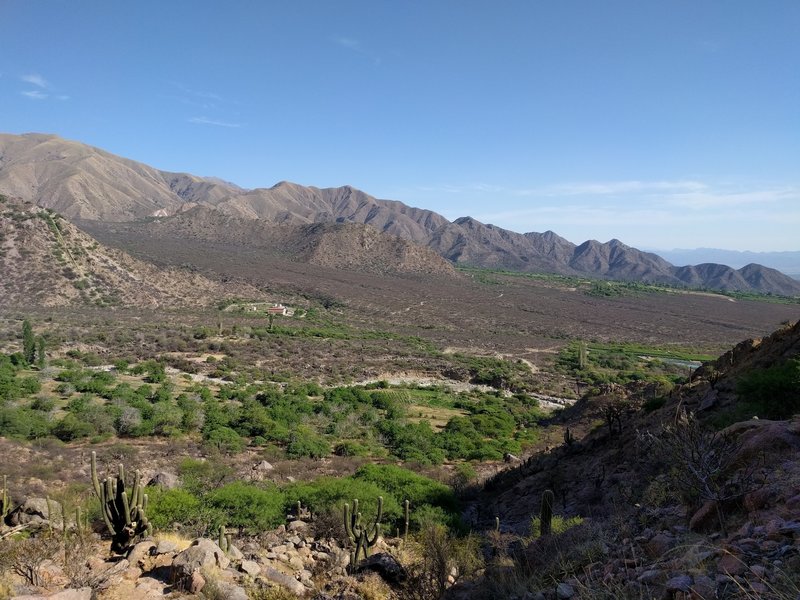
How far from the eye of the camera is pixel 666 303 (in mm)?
115312

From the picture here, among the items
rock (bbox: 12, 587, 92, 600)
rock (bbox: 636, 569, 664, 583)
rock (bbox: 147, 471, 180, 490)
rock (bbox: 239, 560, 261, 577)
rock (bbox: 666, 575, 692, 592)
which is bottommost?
rock (bbox: 147, 471, 180, 490)

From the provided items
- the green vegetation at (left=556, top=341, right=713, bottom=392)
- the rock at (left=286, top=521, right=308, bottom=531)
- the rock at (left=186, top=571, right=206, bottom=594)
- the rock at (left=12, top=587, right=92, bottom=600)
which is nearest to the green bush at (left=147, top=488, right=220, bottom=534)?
the rock at (left=286, top=521, right=308, bottom=531)

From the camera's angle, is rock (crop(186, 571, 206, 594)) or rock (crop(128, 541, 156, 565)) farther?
rock (crop(128, 541, 156, 565))

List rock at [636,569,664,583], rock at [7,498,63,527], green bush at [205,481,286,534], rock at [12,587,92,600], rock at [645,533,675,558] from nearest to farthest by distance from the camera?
rock at [636,569,664,583]
rock at [645,533,675,558]
rock at [12,587,92,600]
rock at [7,498,63,527]
green bush at [205,481,286,534]

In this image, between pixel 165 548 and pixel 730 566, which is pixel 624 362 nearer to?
pixel 165 548

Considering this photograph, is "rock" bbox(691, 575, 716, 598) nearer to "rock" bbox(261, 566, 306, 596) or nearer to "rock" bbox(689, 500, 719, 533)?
"rock" bbox(689, 500, 719, 533)

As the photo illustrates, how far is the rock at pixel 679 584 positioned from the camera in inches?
158

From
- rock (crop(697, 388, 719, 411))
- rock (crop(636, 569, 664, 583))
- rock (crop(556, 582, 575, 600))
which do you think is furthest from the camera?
rock (crop(697, 388, 719, 411))

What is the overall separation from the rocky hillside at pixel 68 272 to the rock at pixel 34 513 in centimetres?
5058

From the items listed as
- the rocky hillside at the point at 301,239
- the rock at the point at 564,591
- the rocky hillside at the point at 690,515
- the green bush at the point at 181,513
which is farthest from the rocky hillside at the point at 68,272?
the rock at the point at 564,591

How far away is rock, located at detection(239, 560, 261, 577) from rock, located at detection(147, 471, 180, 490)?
626 cm

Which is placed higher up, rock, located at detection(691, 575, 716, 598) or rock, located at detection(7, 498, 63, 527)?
rock, located at detection(691, 575, 716, 598)

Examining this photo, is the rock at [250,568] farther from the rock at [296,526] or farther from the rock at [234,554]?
the rock at [296,526]

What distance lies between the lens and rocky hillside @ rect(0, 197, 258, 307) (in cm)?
5391
